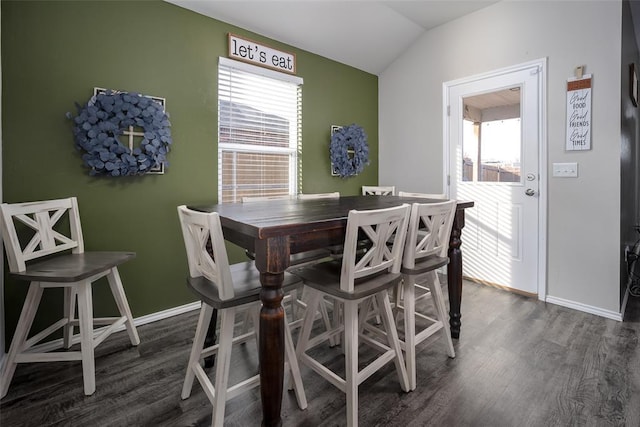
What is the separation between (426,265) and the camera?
1794mm

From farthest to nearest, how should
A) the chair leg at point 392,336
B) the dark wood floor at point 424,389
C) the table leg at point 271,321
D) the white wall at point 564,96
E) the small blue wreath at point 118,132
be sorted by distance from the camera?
the white wall at point 564,96 < the small blue wreath at point 118,132 < the chair leg at point 392,336 < the dark wood floor at point 424,389 < the table leg at point 271,321

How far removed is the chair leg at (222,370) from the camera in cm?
130

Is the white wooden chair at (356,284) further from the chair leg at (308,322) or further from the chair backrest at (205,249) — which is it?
the chair backrest at (205,249)

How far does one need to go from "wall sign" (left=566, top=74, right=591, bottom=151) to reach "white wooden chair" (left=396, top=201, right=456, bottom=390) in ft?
5.26

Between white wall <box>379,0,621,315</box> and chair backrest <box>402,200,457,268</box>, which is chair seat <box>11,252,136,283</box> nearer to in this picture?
chair backrest <box>402,200,457,268</box>

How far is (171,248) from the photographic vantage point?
255 centimetres

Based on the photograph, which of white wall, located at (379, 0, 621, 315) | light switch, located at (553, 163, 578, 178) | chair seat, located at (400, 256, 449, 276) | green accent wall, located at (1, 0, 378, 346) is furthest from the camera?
light switch, located at (553, 163, 578, 178)

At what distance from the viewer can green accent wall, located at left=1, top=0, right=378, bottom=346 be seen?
194cm

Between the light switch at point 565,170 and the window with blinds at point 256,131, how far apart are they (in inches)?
92.1

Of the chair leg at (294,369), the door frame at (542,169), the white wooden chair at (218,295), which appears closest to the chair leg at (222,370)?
the white wooden chair at (218,295)

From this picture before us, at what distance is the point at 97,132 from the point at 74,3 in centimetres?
84

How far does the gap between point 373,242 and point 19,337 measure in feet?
6.01

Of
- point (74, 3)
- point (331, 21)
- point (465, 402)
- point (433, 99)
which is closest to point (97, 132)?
point (74, 3)

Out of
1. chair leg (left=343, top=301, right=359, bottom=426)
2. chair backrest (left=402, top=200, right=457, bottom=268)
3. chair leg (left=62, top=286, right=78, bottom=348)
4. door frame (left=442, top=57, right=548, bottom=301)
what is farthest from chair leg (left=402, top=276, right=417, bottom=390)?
chair leg (left=62, top=286, right=78, bottom=348)
